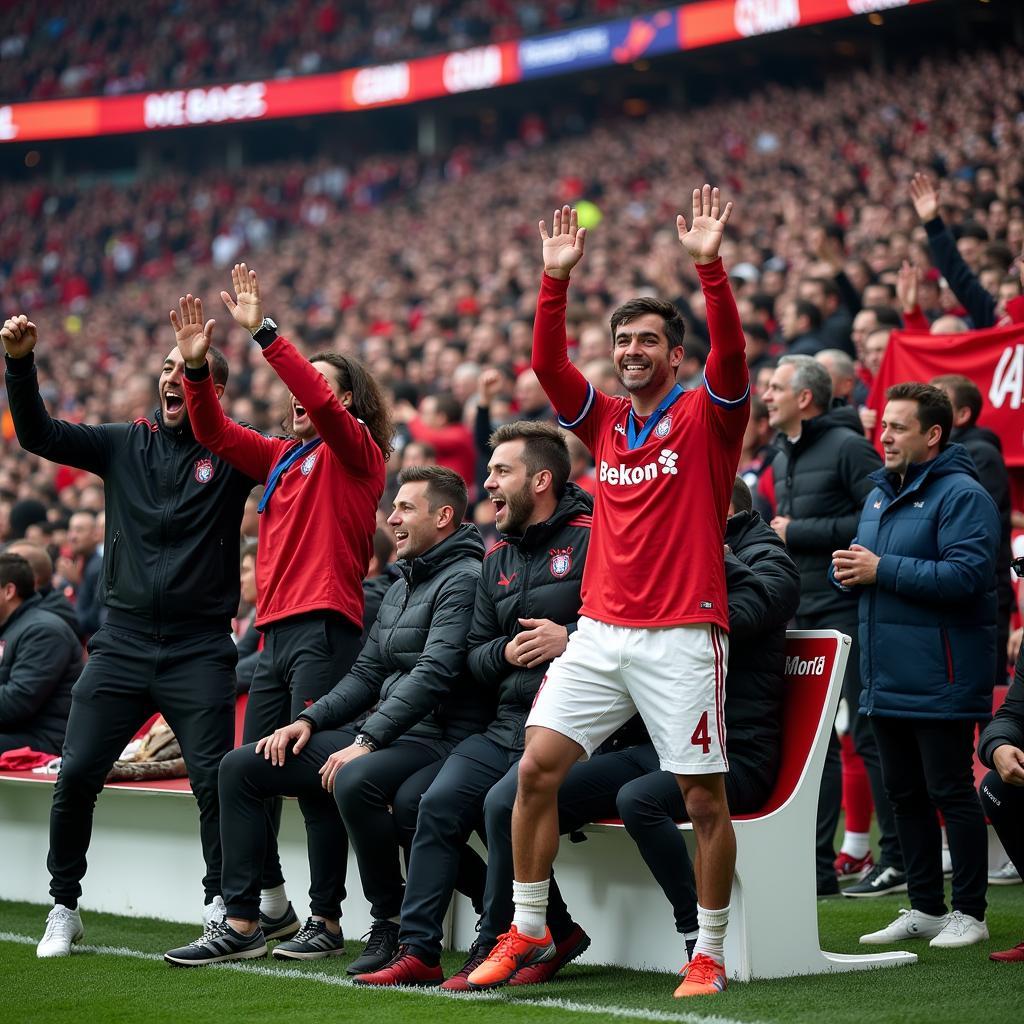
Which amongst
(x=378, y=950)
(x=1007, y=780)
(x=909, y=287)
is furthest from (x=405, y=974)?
(x=909, y=287)

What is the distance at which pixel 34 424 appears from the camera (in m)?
5.20

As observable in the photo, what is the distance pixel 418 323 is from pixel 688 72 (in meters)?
11.0

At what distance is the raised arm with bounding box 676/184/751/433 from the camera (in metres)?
4.13

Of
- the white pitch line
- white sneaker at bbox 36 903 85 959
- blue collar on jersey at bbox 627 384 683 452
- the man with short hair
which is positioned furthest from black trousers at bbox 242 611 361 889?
the man with short hair

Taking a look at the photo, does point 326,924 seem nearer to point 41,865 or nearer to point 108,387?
point 41,865

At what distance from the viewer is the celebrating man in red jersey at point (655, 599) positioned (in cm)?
420

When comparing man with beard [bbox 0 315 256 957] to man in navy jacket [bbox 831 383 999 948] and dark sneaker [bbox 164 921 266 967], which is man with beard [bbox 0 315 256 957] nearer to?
dark sneaker [bbox 164 921 266 967]

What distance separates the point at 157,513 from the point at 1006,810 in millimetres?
2946

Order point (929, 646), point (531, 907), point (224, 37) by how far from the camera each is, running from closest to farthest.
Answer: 1. point (531, 907)
2. point (929, 646)
3. point (224, 37)

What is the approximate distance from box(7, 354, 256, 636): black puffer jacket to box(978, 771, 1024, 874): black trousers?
2.58m

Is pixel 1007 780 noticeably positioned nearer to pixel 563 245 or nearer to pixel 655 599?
pixel 655 599

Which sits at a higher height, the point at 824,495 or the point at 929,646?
the point at 824,495

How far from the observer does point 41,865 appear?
256 inches

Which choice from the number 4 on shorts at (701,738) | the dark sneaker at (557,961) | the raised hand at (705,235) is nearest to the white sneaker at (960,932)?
the dark sneaker at (557,961)
